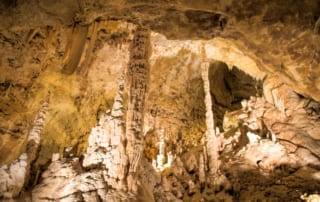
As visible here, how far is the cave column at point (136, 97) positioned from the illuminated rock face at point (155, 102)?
0.08 feet

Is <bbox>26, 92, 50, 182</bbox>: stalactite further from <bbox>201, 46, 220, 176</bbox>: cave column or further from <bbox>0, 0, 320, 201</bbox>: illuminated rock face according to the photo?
<bbox>201, 46, 220, 176</bbox>: cave column

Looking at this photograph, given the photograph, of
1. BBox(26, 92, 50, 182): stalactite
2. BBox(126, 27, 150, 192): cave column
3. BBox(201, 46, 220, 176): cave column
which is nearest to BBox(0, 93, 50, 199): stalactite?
BBox(26, 92, 50, 182): stalactite

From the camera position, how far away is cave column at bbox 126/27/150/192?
5.60 m

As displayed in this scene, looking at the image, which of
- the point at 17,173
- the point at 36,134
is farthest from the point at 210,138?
the point at 17,173

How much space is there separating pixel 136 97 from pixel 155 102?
10.5 ft

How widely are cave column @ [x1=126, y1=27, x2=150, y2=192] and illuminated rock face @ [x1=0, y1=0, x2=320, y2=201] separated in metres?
0.02

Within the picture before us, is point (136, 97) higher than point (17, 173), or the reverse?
point (136, 97)

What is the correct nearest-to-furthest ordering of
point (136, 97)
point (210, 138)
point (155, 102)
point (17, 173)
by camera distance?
point (136, 97)
point (17, 173)
point (210, 138)
point (155, 102)

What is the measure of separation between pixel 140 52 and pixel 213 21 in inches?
103

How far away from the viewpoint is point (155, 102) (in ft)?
31.1

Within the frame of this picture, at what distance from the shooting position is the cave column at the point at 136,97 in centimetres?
560

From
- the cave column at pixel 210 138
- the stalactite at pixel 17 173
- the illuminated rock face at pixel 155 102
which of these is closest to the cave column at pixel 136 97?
the illuminated rock face at pixel 155 102

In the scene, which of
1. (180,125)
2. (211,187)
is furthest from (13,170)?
(180,125)

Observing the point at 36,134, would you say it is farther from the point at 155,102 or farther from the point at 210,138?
the point at 210,138
